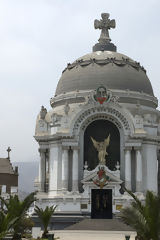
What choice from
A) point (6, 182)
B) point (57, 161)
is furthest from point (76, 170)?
point (6, 182)

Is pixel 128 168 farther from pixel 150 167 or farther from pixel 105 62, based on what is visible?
pixel 105 62

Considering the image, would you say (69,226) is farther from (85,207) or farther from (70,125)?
(70,125)

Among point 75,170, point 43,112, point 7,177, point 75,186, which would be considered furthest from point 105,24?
point 7,177

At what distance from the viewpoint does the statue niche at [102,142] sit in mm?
50281

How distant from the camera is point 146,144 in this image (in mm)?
50625

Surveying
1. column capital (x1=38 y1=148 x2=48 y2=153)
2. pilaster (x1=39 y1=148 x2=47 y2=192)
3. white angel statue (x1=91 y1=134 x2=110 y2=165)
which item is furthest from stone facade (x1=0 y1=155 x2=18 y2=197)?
white angel statue (x1=91 y1=134 x2=110 y2=165)

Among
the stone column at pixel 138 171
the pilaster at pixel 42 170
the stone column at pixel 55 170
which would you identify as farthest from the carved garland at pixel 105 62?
the stone column at pixel 138 171

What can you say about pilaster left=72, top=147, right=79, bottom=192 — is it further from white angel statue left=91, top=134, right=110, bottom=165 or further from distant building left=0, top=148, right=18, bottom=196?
distant building left=0, top=148, right=18, bottom=196

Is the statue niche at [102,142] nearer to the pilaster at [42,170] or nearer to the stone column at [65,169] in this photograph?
the stone column at [65,169]

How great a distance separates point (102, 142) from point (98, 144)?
47 centimetres

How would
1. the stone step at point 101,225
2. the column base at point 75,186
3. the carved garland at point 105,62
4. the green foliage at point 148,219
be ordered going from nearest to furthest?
the green foliage at point 148,219
the stone step at point 101,225
the column base at point 75,186
the carved garland at point 105,62

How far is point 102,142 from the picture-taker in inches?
1977

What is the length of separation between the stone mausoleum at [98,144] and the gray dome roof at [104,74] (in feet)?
0.38

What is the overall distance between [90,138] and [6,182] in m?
21.7
